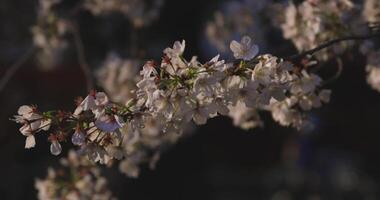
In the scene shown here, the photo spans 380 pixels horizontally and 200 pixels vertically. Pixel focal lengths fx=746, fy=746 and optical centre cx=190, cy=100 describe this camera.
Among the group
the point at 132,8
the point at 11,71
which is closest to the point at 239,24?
the point at 132,8

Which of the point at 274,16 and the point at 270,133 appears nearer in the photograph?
the point at 274,16

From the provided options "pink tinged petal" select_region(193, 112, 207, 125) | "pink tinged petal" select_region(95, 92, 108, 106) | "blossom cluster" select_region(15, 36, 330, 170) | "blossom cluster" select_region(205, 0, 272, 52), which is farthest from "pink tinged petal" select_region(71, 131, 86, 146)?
"blossom cluster" select_region(205, 0, 272, 52)

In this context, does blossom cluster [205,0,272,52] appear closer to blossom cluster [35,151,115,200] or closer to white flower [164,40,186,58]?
blossom cluster [35,151,115,200]

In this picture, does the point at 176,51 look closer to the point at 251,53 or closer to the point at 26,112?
the point at 251,53

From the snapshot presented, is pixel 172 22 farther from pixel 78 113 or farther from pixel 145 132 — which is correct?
pixel 78 113

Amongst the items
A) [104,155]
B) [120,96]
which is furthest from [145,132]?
[104,155]

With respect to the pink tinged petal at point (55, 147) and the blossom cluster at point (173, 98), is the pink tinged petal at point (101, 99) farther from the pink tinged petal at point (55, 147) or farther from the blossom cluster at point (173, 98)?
the pink tinged petal at point (55, 147)
